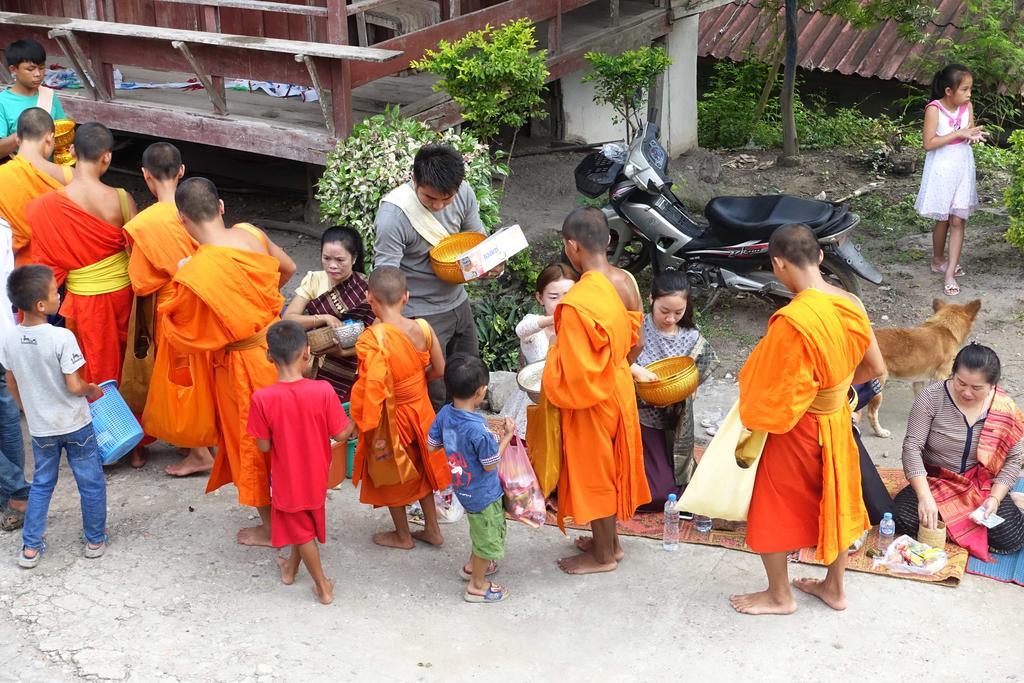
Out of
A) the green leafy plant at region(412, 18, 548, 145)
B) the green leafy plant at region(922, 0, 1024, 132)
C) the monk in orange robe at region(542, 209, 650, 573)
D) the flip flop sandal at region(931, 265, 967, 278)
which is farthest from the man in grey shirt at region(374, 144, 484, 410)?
the green leafy plant at region(922, 0, 1024, 132)

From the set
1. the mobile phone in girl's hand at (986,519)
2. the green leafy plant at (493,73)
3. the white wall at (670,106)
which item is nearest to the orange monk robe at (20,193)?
the green leafy plant at (493,73)

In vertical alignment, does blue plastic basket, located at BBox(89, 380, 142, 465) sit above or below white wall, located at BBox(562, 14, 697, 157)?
below

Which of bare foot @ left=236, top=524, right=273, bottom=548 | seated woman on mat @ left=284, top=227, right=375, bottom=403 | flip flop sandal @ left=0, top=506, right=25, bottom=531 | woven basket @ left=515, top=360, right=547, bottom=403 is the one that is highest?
seated woman on mat @ left=284, top=227, right=375, bottom=403

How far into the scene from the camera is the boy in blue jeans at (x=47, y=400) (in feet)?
15.1

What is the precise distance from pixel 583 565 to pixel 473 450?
0.92 metres

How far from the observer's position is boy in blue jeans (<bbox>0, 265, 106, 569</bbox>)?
4.60 metres

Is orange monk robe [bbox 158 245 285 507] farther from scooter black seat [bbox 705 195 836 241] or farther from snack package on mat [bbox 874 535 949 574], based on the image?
scooter black seat [bbox 705 195 836 241]

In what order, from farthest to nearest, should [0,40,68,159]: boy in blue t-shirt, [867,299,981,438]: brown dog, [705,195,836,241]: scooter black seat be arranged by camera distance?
[705,195,836,241]: scooter black seat → [0,40,68,159]: boy in blue t-shirt → [867,299,981,438]: brown dog

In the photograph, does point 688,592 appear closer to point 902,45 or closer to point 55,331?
point 55,331

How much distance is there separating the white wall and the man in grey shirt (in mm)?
5509

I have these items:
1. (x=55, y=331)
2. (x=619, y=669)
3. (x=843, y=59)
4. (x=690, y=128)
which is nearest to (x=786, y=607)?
(x=619, y=669)

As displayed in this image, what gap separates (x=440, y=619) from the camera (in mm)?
4617

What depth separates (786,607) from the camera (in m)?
4.57

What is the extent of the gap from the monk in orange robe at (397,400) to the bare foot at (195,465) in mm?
1258
